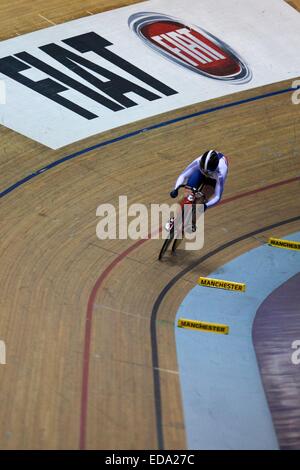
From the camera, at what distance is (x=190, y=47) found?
11.6 m

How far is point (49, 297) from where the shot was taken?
7.85 m

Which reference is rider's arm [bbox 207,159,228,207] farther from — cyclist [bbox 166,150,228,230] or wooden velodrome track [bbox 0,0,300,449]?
wooden velodrome track [bbox 0,0,300,449]

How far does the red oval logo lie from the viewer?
37.1 ft

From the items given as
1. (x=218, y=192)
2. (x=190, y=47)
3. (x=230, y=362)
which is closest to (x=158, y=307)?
(x=230, y=362)

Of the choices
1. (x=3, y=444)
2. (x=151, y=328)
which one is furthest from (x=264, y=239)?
(x=3, y=444)

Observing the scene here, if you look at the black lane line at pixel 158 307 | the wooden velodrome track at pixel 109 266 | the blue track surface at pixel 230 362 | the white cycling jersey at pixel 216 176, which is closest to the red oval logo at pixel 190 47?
the wooden velodrome track at pixel 109 266

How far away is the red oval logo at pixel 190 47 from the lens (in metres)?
11.3

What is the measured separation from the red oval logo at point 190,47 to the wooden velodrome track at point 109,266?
51 cm

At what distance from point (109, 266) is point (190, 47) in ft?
13.8

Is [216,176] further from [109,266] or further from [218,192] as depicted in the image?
[109,266]

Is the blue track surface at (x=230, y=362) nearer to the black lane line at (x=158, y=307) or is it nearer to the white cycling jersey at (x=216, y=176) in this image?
the black lane line at (x=158, y=307)
